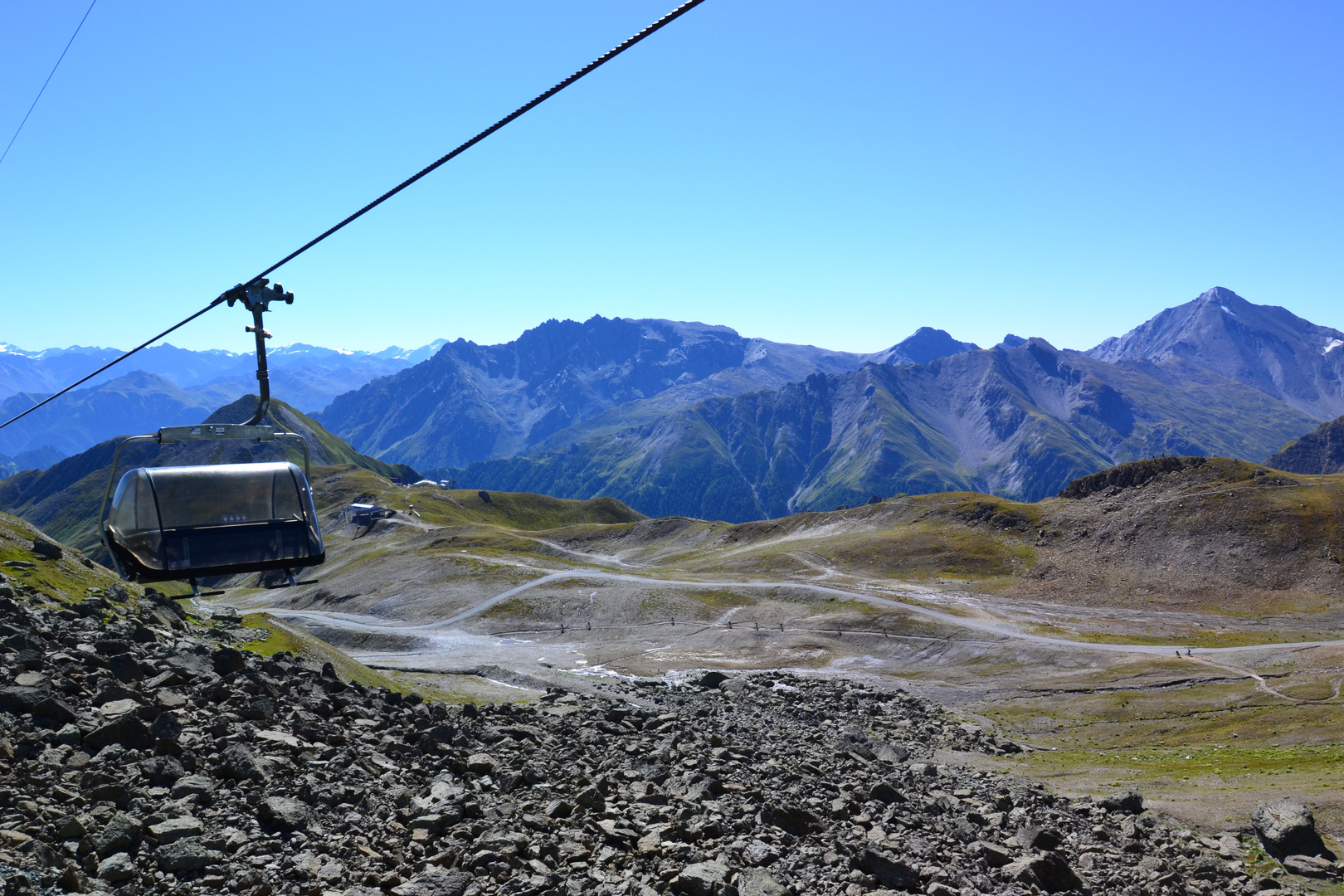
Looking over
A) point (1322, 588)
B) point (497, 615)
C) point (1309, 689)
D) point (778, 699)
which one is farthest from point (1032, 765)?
point (1322, 588)

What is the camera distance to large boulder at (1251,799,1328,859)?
2092 centimetres

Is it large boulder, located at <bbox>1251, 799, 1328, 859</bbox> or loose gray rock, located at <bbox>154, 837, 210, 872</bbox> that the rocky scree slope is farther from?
large boulder, located at <bbox>1251, 799, 1328, 859</bbox>

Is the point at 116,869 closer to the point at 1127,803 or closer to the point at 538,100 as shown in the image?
the point at 538,100

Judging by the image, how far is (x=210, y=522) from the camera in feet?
74.1

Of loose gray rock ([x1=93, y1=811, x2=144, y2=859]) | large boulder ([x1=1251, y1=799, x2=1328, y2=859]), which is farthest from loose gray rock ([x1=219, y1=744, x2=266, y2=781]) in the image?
large boulder ([x1=1251, y1=799, x2=1328, y2=859])

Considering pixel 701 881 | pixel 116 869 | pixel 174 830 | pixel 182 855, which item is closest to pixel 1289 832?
pixel 701 881

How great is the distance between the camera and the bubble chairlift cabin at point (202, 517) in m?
21.8

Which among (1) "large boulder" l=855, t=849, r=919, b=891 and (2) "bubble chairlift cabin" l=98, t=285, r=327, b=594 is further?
(2) "bubble chairlift cabin" l=98, t=285, r=327, b=594

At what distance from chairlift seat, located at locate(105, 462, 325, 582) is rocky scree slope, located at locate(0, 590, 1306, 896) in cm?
358

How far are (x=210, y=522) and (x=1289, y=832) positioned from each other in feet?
103

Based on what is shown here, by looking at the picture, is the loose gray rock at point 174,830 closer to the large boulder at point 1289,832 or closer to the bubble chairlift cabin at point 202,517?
the bubble chairlift cabin at point 202,517

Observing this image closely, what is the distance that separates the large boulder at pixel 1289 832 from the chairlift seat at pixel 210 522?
93.7 feet

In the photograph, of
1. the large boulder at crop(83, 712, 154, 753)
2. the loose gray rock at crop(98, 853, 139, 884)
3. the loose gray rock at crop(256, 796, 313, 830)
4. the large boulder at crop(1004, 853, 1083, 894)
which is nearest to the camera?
the loose gray rock at crop(98, 853, 139, 884)

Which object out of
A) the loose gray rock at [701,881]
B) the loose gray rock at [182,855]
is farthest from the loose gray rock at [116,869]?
the loose gray rock at [701,881]
